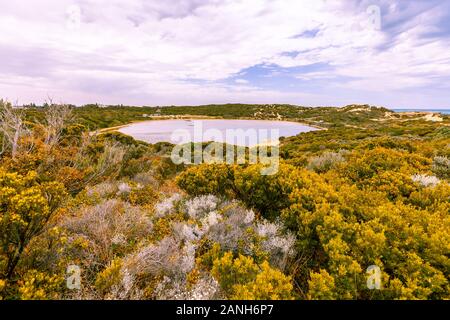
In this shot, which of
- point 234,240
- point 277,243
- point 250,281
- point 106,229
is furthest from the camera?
point 106,229

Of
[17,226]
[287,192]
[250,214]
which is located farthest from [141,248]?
[287,192]

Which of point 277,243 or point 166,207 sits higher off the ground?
point 166,207

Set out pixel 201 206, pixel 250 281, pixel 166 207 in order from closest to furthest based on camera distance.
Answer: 1. pixel 250 281
2. pixel 201 206
3. pixel 166 207

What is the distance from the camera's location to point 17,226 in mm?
2787

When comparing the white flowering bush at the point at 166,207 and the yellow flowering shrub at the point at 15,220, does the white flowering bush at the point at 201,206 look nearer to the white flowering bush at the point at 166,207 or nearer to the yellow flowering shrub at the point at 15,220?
the white flowering bush at the point at 166,207

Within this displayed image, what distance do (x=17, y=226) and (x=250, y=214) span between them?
316 cm

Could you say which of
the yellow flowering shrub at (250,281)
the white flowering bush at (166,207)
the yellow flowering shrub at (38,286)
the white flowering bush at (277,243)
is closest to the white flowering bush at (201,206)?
the white flowering bush at (166,207)

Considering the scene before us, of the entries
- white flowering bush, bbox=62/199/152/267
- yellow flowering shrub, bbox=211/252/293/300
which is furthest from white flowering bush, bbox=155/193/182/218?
yellow flowering shrub, bbox=211/252/293/300

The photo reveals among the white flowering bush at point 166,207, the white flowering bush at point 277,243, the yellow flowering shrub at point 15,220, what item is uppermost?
the yellow flowering shrub at point 15,220

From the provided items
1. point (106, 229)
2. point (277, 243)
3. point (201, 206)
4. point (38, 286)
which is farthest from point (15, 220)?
point (277, 243)

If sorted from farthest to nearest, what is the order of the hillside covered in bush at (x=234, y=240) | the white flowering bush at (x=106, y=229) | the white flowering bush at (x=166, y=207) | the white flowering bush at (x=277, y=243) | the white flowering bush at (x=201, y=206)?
the white flowering bush at (x=166, y=207) → the white flowering bush at (x=201, y=206) → the white flowering bush at (x=106, y=229) → the white flowering bush at (x=277, y=243) → the hillside covered in bush at (x=234, y=240)

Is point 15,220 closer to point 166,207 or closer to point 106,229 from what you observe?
point 106,229

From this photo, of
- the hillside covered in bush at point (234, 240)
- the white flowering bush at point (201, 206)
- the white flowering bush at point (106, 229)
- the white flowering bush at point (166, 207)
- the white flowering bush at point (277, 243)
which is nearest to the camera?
the hillside covered in bush at point (234, 240)

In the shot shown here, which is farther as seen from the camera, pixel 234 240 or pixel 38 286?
pixel 234 240
